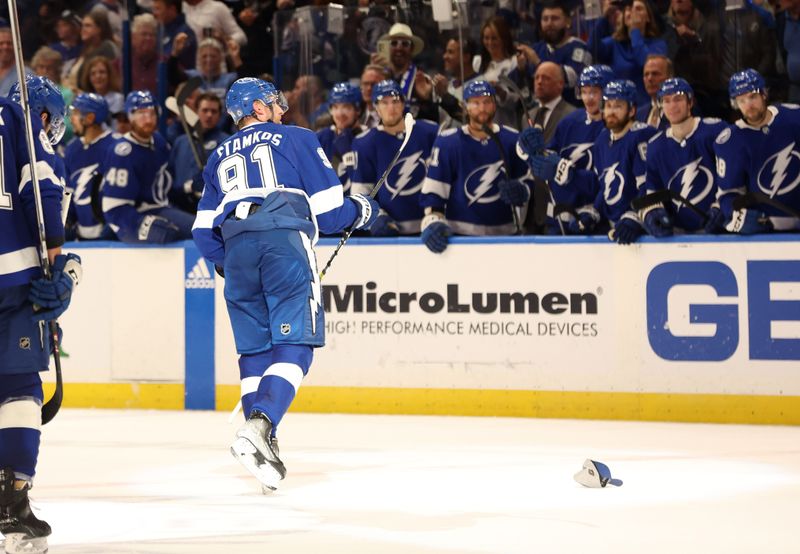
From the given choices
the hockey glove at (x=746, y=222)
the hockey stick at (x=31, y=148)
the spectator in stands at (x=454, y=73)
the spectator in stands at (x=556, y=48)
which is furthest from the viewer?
the spectator in stands at (x=454, y=73)

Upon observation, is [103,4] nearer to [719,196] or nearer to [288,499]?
[719,196]

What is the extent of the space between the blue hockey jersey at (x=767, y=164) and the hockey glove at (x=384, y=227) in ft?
6.26

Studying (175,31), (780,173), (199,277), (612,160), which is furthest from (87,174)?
(780,173)

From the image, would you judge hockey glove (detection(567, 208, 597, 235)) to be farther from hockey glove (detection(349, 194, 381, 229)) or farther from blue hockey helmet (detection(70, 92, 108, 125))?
blue hockey helmet (detection(70, 92, 108, 125))

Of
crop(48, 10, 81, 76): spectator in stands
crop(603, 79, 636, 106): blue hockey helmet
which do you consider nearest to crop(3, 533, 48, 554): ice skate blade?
crop(603, 79, 636, 106): blue hockey helmet

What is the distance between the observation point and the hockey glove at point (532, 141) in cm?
791

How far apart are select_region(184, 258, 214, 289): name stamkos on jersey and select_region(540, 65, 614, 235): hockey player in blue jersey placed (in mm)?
2050

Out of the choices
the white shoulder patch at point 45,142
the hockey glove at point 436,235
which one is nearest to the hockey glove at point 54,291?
the white shoulder patch at point 45,142

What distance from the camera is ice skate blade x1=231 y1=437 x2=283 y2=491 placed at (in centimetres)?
495

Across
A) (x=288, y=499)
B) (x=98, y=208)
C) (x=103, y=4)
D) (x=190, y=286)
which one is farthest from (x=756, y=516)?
(x=103, y=4)

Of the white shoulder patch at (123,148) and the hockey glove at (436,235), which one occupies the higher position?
the white shoulder patch at (123,148)

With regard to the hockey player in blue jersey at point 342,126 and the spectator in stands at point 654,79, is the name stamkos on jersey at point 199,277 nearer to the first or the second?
the hockey player in blue jersey at point 342,126

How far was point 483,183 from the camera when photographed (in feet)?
26.8

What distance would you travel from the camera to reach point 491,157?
8.16 meters
